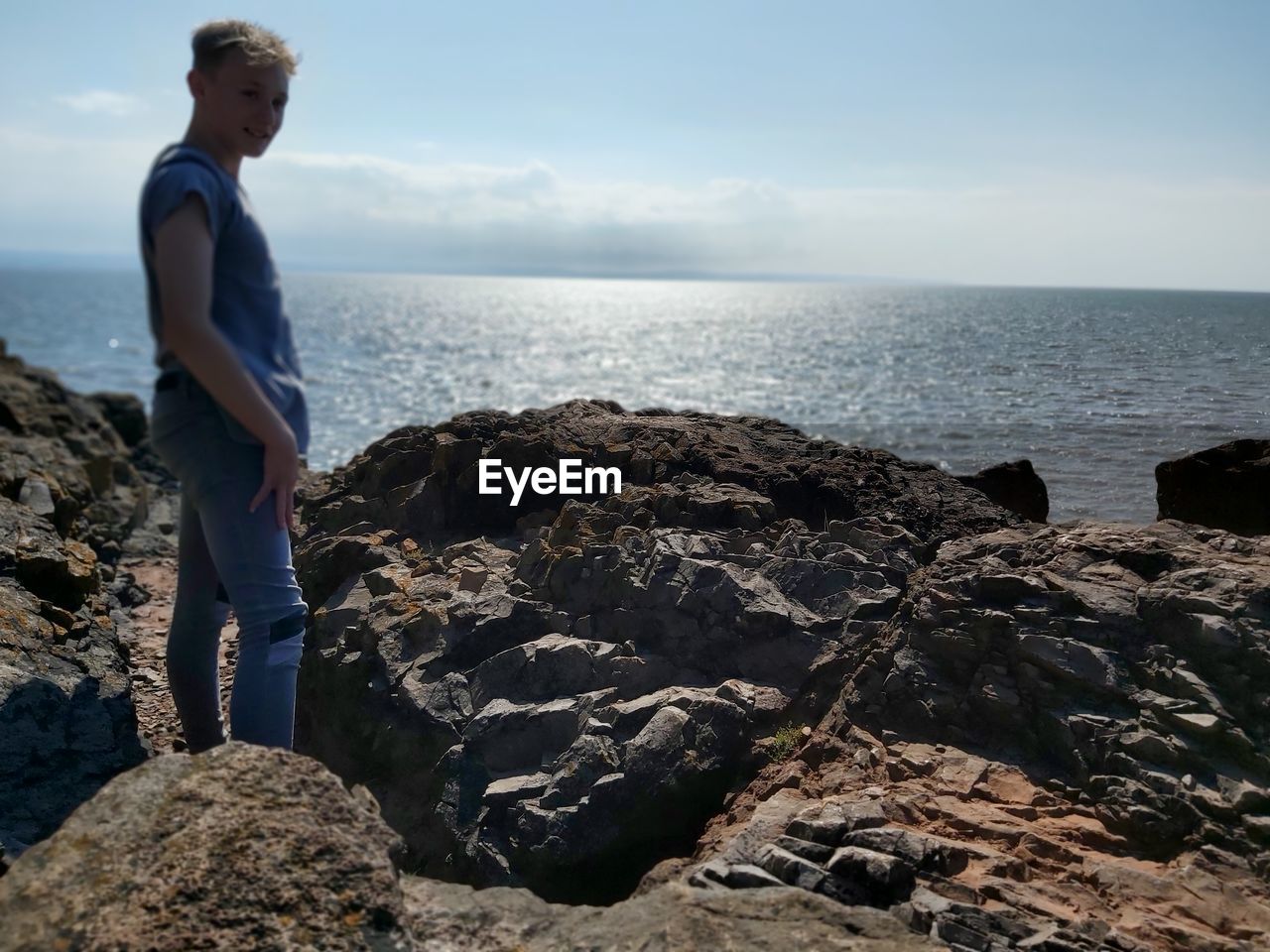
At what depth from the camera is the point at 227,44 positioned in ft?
11.3

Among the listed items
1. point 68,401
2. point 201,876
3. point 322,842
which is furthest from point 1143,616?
point 68,401

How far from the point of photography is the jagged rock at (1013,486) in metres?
8.73

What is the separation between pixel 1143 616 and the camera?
16.4 feet

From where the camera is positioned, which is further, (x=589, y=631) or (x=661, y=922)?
(x=589, y=631)

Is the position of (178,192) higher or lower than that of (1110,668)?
higher

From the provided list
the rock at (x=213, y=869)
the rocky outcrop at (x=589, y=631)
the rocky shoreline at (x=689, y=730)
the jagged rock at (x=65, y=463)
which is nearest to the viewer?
the rock at (x=213, y=869)

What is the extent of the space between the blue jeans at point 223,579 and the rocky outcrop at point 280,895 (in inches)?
21.5

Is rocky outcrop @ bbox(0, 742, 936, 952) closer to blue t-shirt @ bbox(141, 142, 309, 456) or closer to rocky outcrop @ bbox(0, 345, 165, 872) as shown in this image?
blue t-shirt @ bbox(141, 142, 309, 456)

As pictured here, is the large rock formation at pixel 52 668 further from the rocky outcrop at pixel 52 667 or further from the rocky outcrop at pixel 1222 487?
the rocky outcrop at pixel 1222 487

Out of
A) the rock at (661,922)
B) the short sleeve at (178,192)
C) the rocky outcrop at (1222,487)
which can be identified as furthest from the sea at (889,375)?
the short sleeve at (178,192)

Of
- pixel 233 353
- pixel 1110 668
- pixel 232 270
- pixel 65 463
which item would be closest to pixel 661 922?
pixel 233 353

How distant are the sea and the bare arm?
23.7 feet
